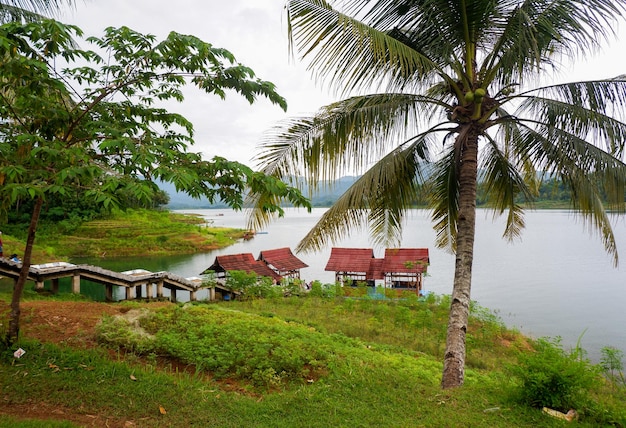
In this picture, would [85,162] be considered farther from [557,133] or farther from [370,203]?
[557,133]

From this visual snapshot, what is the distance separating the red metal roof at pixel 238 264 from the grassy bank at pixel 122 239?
47.5 ft

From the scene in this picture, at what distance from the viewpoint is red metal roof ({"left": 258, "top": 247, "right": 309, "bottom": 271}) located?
20.3 meters

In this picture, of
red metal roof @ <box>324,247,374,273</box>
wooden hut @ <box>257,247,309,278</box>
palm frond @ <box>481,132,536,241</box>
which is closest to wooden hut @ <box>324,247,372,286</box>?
red metal roof @ <box>324,247,374,273</box>

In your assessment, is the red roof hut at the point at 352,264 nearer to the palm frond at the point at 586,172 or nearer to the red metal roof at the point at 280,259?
the red metal roof at the point at 280,259

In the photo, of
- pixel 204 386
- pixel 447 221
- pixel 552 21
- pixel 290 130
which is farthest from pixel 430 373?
pixel 552 21

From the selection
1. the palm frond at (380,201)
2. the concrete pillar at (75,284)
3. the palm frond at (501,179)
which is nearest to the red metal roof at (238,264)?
the concrete pillar at (75,284)

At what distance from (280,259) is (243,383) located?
1588cm

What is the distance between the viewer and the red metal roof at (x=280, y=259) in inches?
798

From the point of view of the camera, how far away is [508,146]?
6.28 metres

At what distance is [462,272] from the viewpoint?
5051mm

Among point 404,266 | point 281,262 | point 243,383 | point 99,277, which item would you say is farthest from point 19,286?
point 404,266

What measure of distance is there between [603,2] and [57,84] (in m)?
5.76

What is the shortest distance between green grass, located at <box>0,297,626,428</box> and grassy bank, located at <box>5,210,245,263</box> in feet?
84.9

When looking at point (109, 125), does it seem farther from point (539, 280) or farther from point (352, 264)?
point (539, 280)
